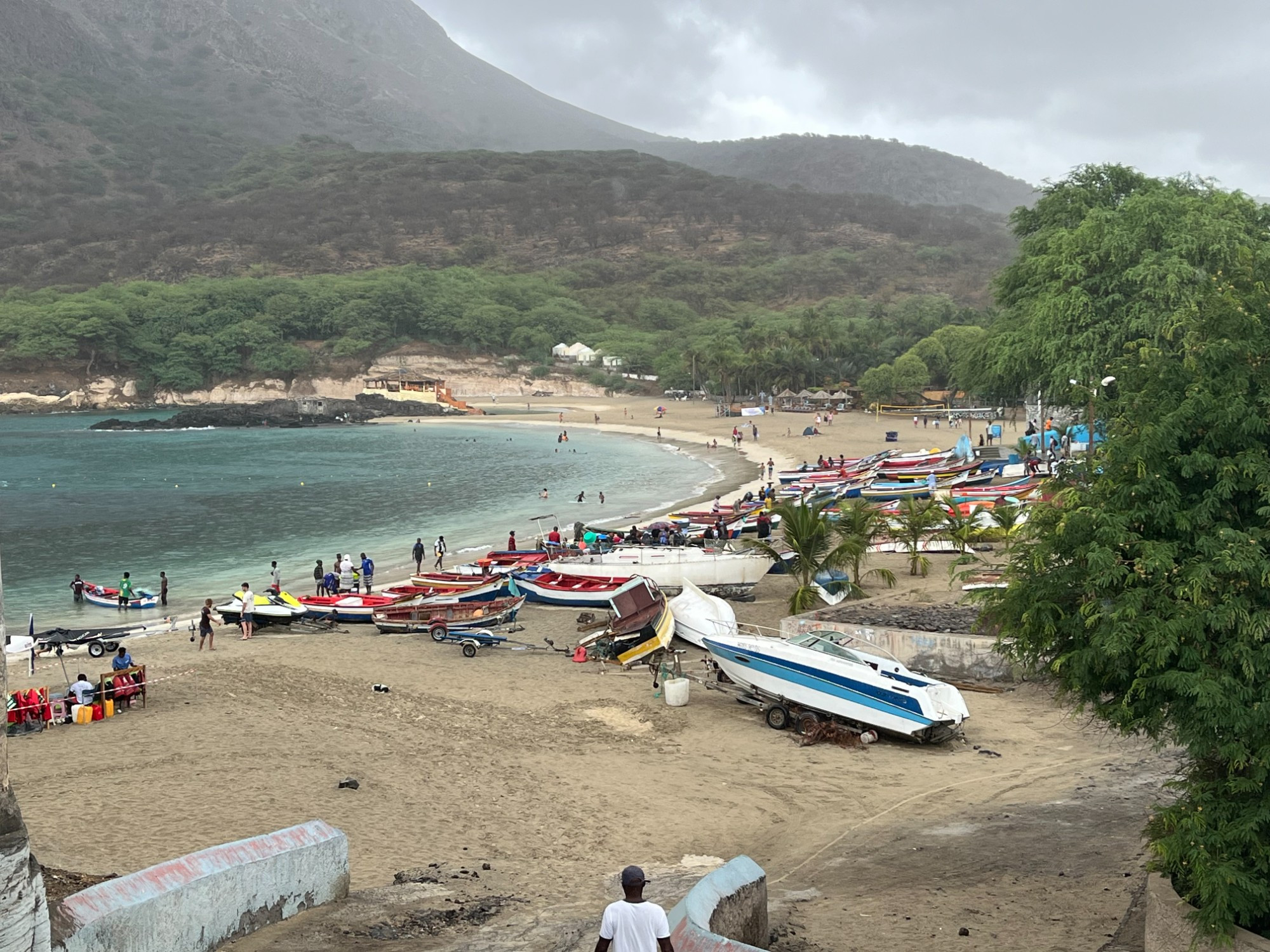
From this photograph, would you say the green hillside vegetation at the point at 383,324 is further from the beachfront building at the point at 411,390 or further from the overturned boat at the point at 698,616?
the overturned boat at the point at 698,616

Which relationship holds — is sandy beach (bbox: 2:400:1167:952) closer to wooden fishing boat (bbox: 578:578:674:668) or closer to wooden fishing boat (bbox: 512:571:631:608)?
wooden fishing boat (bbox: 578:578:674:668)

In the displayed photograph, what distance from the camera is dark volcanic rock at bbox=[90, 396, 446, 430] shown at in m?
109

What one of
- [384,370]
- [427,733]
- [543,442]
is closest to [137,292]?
[384,370]

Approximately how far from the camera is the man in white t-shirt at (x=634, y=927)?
600 centimetres

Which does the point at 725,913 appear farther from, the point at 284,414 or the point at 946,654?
the point at 284,414

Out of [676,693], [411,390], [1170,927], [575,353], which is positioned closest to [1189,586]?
[1170,927]

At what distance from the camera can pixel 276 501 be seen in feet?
177

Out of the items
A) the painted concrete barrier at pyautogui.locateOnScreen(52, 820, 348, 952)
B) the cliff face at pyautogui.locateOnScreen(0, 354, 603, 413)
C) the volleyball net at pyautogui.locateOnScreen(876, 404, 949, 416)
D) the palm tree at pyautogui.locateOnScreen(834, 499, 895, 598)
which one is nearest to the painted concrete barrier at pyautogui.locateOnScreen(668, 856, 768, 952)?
the painted concrete barrier at pyautogui.locateOnScreen(52, 820, 348, 952)

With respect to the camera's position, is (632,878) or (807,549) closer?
(632,878)

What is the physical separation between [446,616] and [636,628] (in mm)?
5401

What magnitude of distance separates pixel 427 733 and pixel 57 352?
447 feet

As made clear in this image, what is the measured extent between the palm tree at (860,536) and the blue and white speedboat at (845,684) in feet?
23.9

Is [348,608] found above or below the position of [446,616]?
below

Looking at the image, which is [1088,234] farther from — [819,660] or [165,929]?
[165,929]
